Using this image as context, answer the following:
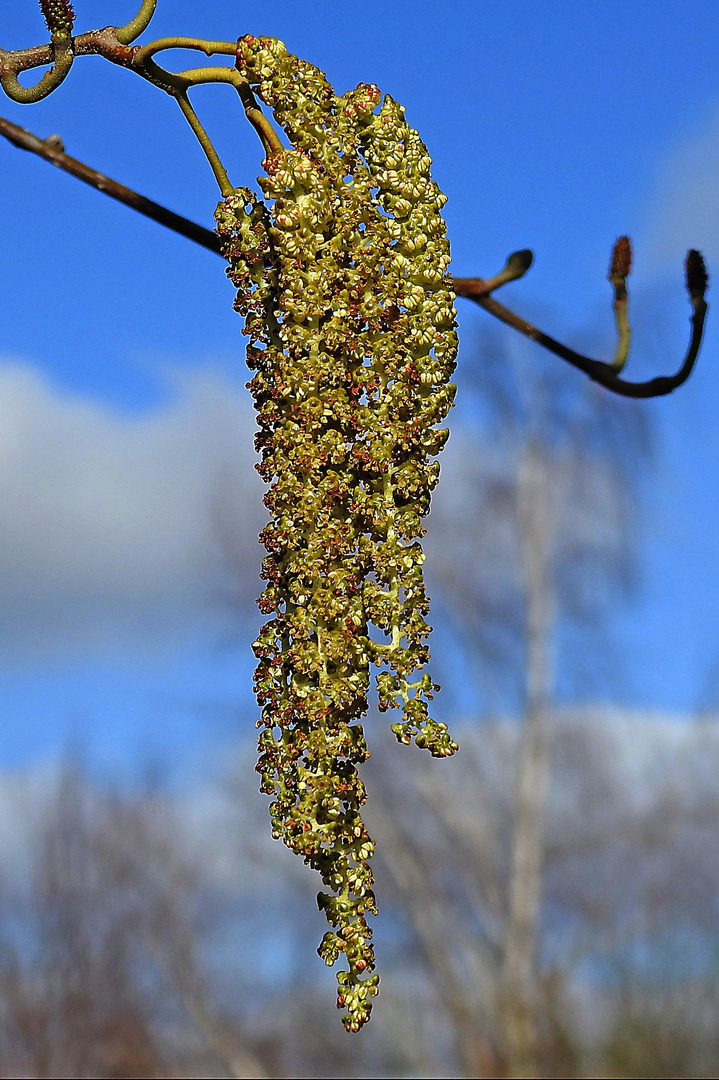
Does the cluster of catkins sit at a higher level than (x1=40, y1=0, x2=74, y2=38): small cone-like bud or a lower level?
lower

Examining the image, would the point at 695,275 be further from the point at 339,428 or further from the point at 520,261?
the point at 339,428

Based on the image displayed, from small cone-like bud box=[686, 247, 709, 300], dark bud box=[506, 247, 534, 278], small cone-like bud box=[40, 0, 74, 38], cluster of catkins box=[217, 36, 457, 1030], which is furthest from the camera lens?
small cone-like bud box=[686, 247, 709, 300]

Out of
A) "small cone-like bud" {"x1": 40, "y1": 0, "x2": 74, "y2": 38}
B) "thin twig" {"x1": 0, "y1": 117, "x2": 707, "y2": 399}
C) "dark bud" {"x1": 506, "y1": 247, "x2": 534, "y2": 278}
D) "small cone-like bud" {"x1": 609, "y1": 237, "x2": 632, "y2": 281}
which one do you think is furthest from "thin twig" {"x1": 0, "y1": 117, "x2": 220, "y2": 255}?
"small cone-like bud" {"x1": 609, "y1": 237, "x2": 632, "y2": 281}

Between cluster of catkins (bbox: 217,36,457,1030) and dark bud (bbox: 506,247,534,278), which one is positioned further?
dark bud (bbox: 506,247,534,278)

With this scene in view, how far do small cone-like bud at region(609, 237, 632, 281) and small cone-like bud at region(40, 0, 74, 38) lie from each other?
0.69m

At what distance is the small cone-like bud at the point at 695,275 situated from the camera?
1469 millimetres

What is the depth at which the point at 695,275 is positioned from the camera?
4.83 ft

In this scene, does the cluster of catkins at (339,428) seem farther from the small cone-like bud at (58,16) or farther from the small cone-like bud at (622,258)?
the small cone-like bud at (622,258)

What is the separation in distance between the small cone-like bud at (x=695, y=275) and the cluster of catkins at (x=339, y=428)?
0.49m

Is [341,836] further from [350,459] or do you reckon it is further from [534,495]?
[534,495]

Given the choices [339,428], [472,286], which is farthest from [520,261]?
[339,428]

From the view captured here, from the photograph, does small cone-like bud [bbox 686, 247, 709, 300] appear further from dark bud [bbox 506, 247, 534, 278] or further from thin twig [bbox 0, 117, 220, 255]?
thin twig [bbox 0, 117, 220, 255]

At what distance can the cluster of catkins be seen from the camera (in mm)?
977

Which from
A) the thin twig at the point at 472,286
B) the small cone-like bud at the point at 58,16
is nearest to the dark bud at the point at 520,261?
the thin twig at the point at 472,286
